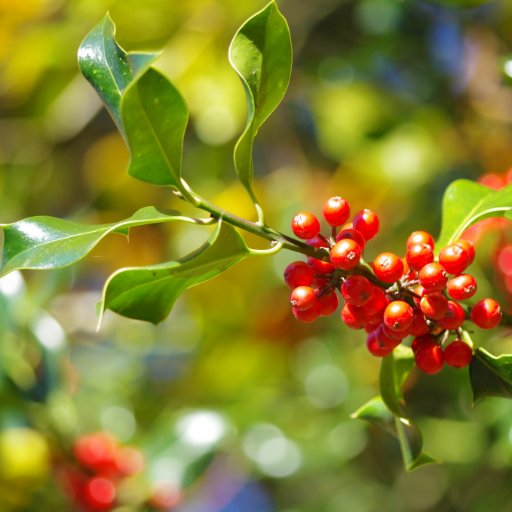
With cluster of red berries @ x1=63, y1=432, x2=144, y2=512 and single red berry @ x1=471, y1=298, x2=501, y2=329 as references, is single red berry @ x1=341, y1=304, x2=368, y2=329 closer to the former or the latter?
single red berry @ x1=471, y1=298, x2=501, y2=329

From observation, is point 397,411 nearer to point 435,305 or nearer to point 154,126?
point 435,305

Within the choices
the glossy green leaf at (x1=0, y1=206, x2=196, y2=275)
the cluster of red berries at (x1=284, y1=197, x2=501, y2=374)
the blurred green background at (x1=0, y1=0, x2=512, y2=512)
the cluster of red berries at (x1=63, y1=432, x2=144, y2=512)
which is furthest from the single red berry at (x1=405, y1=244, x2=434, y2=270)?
the cluster of red berries at (x1=63, y1=432, x2=144, y2=512)

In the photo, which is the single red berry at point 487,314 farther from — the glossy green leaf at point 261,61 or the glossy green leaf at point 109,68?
the glossy green leaf at point 109,68

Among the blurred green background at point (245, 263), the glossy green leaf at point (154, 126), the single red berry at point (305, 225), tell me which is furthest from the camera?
the blurred green background at point (245, 263)

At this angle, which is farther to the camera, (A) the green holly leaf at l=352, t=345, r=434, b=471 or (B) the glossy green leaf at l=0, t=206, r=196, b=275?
(A) the green holly leaf at l=352, t=345, r=434, b=471

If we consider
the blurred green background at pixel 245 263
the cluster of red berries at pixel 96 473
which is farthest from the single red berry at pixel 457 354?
the cluster of red berries at pixel 96 473

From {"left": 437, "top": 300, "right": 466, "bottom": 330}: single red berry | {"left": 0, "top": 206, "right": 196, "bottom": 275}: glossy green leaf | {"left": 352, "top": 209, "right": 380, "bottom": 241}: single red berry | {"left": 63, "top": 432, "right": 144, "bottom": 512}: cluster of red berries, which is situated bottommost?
{"left": 63, "top": 432, "right": 144, "bottom": 512}: cluster of red berries
